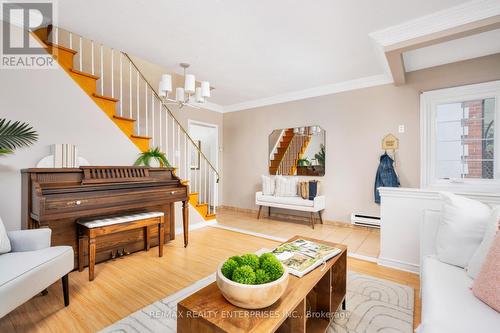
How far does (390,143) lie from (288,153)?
1.83m

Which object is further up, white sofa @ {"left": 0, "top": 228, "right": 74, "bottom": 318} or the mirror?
the mirror

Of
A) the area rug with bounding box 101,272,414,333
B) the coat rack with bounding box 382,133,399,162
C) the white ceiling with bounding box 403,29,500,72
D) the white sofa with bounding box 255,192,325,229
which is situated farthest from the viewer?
the white sofa with bounding box 255,192,325,229

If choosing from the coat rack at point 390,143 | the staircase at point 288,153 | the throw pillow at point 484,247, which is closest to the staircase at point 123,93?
the staircase at point 288,153

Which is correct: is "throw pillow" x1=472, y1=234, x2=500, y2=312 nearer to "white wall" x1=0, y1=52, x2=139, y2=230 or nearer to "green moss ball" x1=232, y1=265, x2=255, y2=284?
"green moss ball" x1=232, y1=265, x2=255, y2=284

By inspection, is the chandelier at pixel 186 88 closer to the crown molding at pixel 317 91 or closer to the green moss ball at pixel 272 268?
the crown molding at pixel 317 91

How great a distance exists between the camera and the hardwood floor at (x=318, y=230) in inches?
123

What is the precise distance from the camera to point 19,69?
87.6 inches

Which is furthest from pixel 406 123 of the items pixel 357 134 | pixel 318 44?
pixel 318 44

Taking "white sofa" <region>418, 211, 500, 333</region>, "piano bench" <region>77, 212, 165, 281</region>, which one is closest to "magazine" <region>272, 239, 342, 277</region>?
"white sofa" <region>418, 211, 500, 333</region>

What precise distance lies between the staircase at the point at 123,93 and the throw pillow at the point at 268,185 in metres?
1.18

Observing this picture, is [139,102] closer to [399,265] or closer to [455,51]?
[399,265]

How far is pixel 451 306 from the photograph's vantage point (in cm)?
104

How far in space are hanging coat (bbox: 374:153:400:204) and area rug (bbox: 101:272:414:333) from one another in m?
1.85

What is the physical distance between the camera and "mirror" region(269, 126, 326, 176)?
437cm
